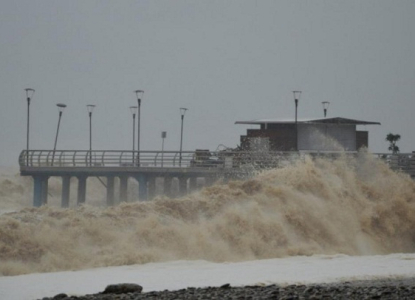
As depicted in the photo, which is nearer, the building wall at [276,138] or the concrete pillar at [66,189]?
the concrete pillar at [66,189]

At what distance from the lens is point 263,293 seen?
60.9ft

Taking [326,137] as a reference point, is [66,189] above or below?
below

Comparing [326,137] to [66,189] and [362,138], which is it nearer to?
[362,138]

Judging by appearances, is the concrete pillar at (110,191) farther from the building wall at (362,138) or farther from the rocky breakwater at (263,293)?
the rocky breakwater at (263,293)

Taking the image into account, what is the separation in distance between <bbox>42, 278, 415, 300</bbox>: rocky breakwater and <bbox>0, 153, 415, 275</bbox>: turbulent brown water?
7.65 m

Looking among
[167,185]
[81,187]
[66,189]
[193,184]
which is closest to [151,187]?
[167,185]

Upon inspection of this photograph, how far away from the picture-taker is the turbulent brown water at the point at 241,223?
28.9 m

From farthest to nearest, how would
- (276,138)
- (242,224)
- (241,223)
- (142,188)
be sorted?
(276,138) → (142,188) → (241,223) → (242,224)

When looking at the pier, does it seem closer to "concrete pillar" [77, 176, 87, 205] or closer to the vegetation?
"concrete pillar" [77, 176, 87, 205]

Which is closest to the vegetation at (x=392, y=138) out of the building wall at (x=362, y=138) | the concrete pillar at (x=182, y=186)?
the building wall at (x=362, y=138)

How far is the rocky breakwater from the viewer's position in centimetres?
1798

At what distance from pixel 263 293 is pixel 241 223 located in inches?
567

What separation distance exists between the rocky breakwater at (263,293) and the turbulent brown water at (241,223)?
7.65m

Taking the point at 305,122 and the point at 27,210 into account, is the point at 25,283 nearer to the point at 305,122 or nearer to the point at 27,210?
the point at 27,210
